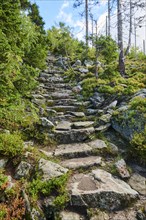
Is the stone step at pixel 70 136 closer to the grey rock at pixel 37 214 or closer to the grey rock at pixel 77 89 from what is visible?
the grey rock at pixel 37 214

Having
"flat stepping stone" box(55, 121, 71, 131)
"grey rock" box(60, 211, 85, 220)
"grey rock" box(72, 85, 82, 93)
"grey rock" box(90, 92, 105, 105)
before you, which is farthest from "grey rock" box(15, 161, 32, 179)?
"grey rock" box(72, 85, 82, 93)

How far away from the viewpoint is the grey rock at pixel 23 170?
4775 millimetres

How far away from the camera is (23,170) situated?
16.0ft

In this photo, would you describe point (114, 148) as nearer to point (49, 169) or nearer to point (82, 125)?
point (82, 125)

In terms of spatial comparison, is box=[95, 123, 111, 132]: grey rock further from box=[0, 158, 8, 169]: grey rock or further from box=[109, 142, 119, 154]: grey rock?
box=[0, 158, 8, 169]: grey rock

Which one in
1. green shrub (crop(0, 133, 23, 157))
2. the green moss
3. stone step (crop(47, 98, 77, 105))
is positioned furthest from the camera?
stone step (crop(47, 98, 77, 105))

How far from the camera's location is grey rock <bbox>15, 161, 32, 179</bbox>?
15.7ft

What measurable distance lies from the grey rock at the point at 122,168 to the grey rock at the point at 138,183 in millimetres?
154

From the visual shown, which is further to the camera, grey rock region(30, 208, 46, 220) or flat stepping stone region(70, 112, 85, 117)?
flat stepping stone region(70, 112, 85, 117)

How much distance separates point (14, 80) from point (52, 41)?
16158 mm

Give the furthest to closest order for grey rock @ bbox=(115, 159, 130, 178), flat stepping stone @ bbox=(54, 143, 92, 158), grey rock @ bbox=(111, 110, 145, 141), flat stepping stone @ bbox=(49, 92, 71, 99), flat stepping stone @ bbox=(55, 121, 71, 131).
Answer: flat stepping stone @ bbox=(49, 92, 71, 99) < flat stepping stone @ bbox=(55, 121, 71, 131) < grey rock @ bbox=(111, 110, 145, 141) < flat stepping stone @ bbox=(54, 143, 92, 158) < grey rock @ bbox=(115, 159, 130, 178)

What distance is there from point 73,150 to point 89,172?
1.02 meters

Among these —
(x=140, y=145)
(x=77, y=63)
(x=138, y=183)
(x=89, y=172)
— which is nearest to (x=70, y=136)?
(x=89, y=172)

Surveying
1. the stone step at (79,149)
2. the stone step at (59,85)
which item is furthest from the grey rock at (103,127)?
the stone step at (59,85)
